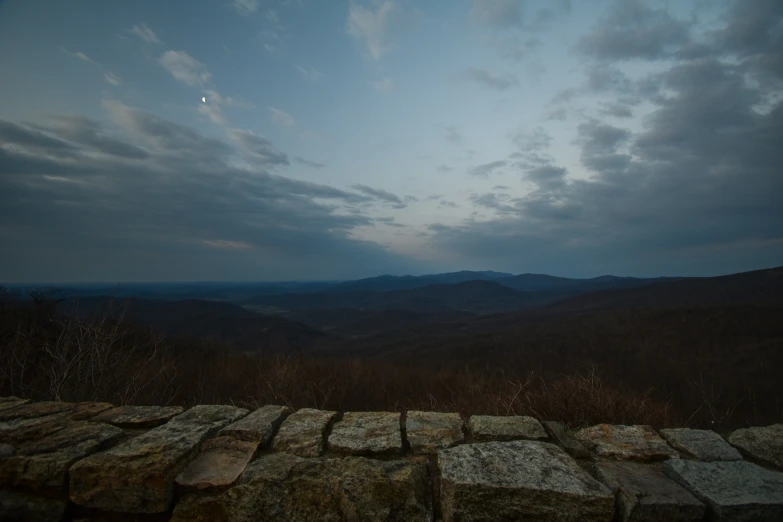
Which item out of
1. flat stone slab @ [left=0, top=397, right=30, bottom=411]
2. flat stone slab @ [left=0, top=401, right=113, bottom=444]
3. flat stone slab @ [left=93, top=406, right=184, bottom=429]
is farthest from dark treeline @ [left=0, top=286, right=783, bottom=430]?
flat stone slab @ [left=93, top=406, right=184, bottom=429]

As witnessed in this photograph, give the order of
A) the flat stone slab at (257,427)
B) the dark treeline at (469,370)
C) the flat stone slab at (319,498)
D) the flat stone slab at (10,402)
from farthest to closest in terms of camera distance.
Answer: the dark treeline at (469,370) → the flat stone slab at (10,402) → the flat stone slab at (257,427) → the flat stone slab at (319,498)

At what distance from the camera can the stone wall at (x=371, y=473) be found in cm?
151

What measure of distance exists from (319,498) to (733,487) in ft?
6.43

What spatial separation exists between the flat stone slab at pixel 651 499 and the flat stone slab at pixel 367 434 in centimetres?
108

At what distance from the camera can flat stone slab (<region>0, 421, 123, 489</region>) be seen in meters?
1.71

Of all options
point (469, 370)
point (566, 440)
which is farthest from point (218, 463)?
point (469, 370)

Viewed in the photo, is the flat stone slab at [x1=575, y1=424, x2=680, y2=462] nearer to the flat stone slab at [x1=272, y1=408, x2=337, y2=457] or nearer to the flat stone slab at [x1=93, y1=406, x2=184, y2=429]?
the flat stone slab at [x1=272, y1=408, x2=337, y2=457]

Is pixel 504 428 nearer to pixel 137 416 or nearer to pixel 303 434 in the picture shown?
Result: pixel 303 434

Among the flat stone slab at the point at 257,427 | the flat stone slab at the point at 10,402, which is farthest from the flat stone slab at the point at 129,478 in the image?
the flat stone slab at the point at 10,402

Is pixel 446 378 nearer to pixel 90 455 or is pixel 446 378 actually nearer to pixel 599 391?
pixel 599 391

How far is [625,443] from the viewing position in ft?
6.89

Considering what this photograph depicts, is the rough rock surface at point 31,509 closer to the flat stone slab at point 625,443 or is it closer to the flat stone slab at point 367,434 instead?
the flat stone slab at point 367,434

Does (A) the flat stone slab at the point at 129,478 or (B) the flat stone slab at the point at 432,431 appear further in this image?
(B) the flat stone slab at the point at 432,431

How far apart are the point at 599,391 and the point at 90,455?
4.25m
